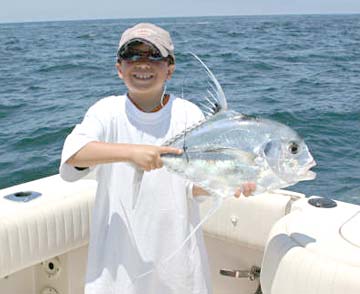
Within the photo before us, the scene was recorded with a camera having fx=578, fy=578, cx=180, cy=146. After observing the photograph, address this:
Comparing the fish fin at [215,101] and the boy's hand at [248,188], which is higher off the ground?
the fish fin at [215,101]

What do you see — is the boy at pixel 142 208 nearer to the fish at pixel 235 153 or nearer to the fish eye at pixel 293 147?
the fish at pixel 235 153

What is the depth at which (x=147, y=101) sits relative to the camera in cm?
213

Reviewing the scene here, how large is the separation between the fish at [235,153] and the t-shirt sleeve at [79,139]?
0.28m

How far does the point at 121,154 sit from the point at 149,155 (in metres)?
0.10

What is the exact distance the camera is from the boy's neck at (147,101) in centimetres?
212

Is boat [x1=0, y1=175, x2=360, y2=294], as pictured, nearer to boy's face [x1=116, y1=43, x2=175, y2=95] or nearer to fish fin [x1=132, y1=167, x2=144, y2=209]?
fish fin [x1=132, y1=167, x2=144, y2=209]

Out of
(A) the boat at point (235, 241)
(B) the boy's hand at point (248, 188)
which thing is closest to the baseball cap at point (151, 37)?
(B) the boy's hand at point (248, 188)

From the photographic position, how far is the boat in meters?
2.04

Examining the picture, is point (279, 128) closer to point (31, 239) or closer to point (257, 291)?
point (31, 239)

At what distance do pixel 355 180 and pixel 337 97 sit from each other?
5376 millimetres

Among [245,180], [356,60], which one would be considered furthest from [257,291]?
[356,60]

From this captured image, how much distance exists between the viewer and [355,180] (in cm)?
757

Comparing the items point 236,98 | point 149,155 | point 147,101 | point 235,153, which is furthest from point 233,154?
point 236,98

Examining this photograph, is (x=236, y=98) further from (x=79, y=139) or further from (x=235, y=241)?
(x=79, y=139)
